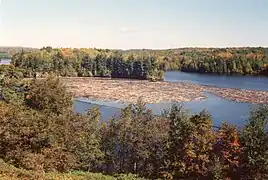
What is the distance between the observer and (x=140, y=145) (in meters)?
28.1

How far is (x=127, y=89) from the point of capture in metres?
88.4

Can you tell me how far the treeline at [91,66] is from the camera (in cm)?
12094

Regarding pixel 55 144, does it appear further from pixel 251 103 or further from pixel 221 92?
pixel 221 92

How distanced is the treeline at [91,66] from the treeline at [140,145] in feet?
284

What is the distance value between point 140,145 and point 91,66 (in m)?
→ 104

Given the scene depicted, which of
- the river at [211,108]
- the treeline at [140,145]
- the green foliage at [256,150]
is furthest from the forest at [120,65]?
the green foliage at [256,150]

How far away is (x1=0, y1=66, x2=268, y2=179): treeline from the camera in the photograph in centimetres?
2480

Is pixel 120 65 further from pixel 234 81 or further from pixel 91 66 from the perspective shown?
pixel 234 81

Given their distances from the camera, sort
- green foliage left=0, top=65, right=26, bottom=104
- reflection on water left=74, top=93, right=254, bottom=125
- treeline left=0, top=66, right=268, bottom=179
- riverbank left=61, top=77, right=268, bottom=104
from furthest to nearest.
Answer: riverbank left=61, top=77, right=268, bottom=104, reflection on water left=74, top=93, right=254, bottom=125, green foliage left=0, top=65, right=26, bottom=104, treeline left=0, top=66, right=268, bottom=179

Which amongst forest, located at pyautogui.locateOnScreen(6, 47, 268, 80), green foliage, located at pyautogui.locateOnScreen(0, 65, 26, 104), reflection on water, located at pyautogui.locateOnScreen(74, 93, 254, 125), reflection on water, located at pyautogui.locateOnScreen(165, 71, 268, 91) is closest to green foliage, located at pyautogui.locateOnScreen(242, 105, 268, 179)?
reflection on water, located at pyautogui.locateOnScreen(74, 93, 254, 125)

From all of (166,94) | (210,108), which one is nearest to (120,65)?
(166,94)

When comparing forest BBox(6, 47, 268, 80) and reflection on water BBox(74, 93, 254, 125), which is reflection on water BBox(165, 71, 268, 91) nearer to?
forest BBox(6, 47, 268, 80)

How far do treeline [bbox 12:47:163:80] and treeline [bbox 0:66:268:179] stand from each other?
284 feet

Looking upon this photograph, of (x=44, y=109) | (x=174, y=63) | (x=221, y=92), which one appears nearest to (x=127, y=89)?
(x=221, y=92)
